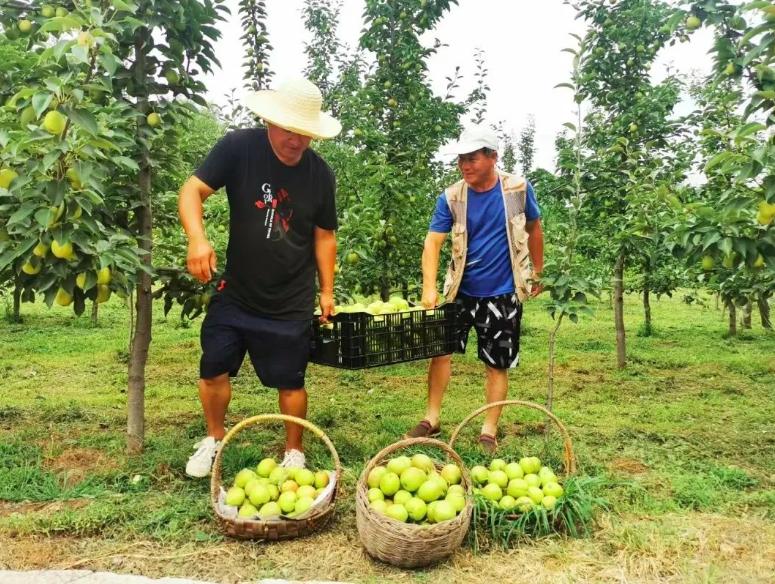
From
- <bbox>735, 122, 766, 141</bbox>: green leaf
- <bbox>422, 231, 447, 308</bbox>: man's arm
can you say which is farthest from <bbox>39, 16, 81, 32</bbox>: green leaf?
<bbox>735, 122, 766, 141</bbox>: green leaf

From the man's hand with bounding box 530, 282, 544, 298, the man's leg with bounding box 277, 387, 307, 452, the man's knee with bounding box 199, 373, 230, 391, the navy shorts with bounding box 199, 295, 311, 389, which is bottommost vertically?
the man's leg with bounding box 277, 387, 307, 452

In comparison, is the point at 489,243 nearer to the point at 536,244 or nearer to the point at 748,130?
the point at 536,244

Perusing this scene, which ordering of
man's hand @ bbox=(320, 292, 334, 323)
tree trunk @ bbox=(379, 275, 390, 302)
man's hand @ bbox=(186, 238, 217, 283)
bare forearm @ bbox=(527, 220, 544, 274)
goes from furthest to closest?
tree trunk @ bbox=(379, 275, 390, 302), bare forearm @ bbox=(527, 220, 544, 274), man's hand @ bbox=(320, 292, 334, 323), man's hand @ bbox=(186, 238, 217, 283)

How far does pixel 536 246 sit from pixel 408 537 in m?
2.27

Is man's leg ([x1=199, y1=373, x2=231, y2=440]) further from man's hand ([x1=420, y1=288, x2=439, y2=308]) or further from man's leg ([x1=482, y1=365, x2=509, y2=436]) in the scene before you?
man's leg ([x1=482, y1=365, x2=509, y2=436])

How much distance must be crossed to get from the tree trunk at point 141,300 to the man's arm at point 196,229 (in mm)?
686

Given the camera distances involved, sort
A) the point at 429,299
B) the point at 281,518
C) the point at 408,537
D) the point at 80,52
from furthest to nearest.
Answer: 1. the point at 429,299
2. the point at 281,518
3. the point at 80,52
4. the point at 408,537

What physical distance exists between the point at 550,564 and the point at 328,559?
905 mm

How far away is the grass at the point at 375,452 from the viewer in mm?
2670

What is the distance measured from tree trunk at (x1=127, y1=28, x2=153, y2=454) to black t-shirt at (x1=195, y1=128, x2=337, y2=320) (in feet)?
2.29

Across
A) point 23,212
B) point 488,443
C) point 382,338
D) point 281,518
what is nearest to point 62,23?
point 23,212

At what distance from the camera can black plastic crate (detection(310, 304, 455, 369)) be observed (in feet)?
11.0

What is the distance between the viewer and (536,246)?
167 inches

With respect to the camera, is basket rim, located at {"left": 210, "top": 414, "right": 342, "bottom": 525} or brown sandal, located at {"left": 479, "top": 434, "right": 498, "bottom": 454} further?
brown sandal, located at {"left": 479, "top": 434, "right": 498, "bottom": 454}
